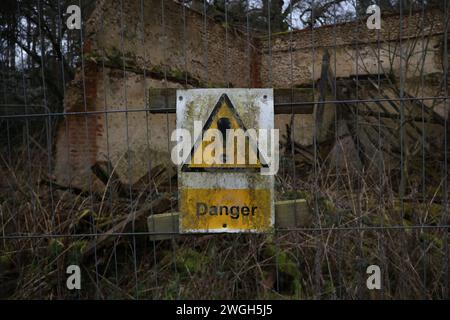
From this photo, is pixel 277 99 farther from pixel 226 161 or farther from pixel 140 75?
pixel 140 75

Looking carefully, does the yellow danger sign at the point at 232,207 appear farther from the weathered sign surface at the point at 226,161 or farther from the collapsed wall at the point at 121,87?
the collapsed wall at the point at 121,87

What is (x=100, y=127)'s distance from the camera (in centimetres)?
654

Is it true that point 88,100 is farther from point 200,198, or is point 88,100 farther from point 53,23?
point 53,23

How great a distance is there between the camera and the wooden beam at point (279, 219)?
2.69 meters

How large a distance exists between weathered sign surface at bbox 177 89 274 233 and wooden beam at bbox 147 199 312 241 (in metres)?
0.22

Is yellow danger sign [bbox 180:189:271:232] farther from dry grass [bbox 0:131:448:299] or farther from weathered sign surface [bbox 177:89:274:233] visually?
dry grass [bbox 0:131:448:299]

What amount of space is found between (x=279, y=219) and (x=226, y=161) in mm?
597

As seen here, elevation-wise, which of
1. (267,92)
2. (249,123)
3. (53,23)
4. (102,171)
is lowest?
(102,171)

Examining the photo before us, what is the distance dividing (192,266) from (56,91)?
31.8ft

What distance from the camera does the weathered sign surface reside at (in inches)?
95.6

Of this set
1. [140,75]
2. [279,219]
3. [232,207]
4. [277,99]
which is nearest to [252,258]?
[279,219]

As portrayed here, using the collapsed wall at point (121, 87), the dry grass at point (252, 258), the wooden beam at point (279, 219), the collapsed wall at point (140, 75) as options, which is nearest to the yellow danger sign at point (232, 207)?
the wooden beam at point (279, 219)

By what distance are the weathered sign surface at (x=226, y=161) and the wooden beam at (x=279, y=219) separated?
22 centimetres
